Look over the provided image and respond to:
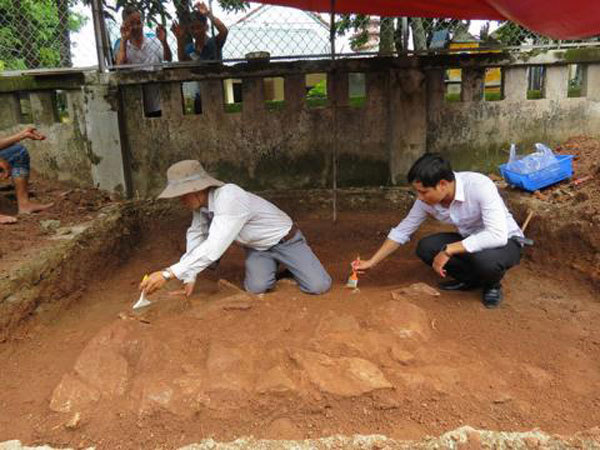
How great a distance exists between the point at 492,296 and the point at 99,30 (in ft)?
13.8

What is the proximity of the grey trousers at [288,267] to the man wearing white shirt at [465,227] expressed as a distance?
1.23 feet

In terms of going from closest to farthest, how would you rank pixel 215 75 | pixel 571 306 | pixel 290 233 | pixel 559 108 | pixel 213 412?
pixel 213 412 < pixel 571 306 < pixel 290 233 < pixel 215 75 < pixel 559 108

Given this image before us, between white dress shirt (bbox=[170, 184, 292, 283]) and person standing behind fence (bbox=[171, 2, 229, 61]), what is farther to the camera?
person standing behind fence (bbox=[171, 2, 229, 61])

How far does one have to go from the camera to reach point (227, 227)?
10.3 ft

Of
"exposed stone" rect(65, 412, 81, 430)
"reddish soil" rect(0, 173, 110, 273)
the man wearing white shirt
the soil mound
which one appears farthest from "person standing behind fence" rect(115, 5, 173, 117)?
"exposed stone" rect(65, 412, 81, 430)

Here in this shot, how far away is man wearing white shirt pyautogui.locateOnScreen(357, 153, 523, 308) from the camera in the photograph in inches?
118

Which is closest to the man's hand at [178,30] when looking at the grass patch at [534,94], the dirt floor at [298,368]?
the dirt floor at [298,368]

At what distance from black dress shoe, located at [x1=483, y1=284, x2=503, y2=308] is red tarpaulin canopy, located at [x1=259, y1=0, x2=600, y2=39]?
6.15 ft

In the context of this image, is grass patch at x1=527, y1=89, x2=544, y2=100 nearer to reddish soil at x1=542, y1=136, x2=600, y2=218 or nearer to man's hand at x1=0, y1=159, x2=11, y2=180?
reddish soil at x1=542, y1=136, x2=600, y2=218

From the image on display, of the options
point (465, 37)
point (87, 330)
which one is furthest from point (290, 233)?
point (465, 37)

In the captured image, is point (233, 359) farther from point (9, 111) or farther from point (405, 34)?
point (9, 111)

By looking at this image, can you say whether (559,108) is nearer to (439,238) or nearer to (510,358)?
(439,238)

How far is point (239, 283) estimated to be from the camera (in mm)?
4137

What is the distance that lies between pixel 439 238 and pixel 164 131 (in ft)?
9.95
